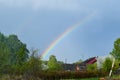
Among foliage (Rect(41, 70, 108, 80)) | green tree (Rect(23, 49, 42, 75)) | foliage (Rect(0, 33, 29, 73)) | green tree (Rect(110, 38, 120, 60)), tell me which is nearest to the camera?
foliage (Rect(0, 33, 29, 73))

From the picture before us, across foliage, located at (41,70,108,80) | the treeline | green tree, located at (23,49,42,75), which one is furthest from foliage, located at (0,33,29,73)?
foliage, located at (41,70,108,80)

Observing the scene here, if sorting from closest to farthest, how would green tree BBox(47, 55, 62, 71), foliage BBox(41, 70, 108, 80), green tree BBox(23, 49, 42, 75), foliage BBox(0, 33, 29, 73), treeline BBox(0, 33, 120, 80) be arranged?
1. treeline BBox(0, 33, 120, 80)
2. foliage BBox(0, 33, 29, 73)
3. green tree BBox(23, 49, 42, 75)
4. foliage BBox(41, 70, 108, 80)
5. green tree BBox(47, 55, 62, 71)

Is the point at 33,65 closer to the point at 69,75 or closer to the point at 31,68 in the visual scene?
the point at 31,68

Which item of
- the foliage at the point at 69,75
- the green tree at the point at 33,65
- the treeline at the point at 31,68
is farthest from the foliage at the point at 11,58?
the foliage at the point at 69,75

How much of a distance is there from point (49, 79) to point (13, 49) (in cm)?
2885

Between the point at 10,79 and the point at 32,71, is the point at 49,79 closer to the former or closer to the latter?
the point at 32,71

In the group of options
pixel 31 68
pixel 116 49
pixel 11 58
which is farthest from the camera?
pixel 11 58

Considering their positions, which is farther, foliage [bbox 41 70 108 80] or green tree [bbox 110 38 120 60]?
green tree [bbox 110 38 120 60]

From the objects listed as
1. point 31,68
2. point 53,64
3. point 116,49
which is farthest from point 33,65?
point 53,64

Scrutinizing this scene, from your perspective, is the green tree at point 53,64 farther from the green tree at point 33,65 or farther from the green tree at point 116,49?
the green tree at point 33,65

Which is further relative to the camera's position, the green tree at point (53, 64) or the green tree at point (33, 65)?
the green tree at point (53, 64)

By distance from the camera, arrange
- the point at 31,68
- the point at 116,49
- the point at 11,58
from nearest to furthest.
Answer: the point at 31,68, the point at 116,49, the point at 11,58

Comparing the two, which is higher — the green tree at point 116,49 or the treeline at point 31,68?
the green tree at point 116,49

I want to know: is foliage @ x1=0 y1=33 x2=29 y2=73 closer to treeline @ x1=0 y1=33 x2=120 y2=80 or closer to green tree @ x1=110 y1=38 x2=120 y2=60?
treeline @ x1=0 y1=33 x2=120 y2=80
